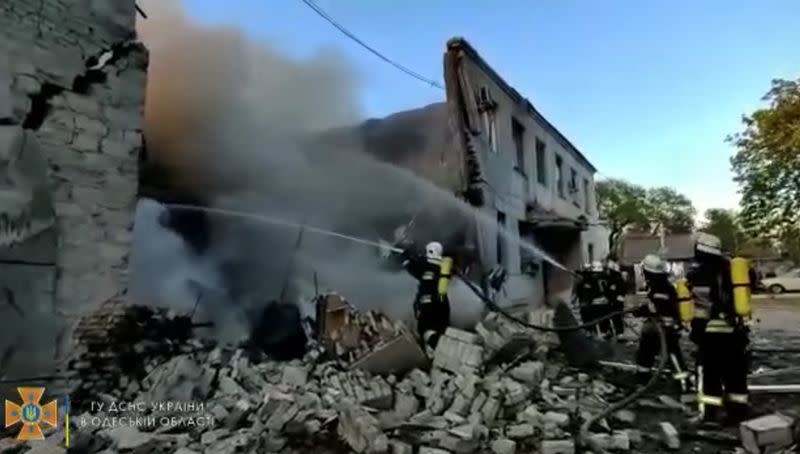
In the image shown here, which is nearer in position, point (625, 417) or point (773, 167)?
point (625, 417)

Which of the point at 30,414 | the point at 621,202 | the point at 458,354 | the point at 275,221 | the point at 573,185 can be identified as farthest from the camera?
the point at 621,202

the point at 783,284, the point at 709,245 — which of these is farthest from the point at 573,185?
the point at 783,284

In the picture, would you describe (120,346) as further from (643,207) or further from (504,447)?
(643,207)

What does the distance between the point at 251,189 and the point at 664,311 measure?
479cm

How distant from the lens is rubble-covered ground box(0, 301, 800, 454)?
3.88 meters

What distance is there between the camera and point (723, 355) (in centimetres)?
473

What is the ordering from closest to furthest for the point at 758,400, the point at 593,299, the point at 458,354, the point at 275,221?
the point at 758,400, the point at 458,354, the point at 275,221, the point at 593,299

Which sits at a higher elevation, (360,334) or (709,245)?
(709,245)

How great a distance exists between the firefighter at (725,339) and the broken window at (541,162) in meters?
8.78

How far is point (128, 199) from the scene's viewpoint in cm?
470

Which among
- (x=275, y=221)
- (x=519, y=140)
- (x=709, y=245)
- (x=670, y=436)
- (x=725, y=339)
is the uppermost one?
(x=519, y=140)

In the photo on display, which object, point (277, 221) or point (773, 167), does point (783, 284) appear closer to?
point (773, 167)

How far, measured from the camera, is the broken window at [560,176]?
15218mm

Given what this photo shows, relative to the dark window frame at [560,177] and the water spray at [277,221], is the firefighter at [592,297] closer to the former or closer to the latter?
the water spray at [277,221]
